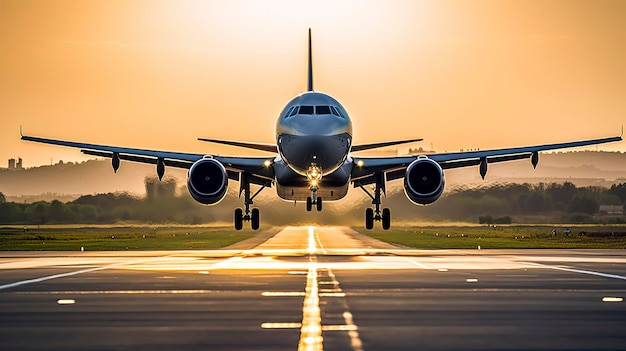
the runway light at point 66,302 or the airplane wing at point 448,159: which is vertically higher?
the airplane wing at point 448,159

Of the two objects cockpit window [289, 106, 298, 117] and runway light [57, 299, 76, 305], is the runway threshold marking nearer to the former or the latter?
cockpit window [289, 106, 298, 117]

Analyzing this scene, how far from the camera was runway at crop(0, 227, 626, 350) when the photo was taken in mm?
17250

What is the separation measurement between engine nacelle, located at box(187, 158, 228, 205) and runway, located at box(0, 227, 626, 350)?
13906 mm

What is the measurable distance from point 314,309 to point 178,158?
116 feet

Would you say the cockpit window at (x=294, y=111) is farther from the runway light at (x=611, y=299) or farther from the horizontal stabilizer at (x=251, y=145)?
the runway light at (x=611, y=299)

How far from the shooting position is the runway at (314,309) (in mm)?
17250

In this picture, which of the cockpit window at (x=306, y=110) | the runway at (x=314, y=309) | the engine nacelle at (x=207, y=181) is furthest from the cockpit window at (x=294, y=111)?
the runway at (x=314, y=309)

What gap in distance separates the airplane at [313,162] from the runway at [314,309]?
9469mm

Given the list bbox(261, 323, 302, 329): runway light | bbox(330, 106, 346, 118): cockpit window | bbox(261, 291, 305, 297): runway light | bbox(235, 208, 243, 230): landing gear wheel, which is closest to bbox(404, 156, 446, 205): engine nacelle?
bbox(330, 106, 346, 118): cockpit window

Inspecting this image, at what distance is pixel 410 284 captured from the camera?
30844mm

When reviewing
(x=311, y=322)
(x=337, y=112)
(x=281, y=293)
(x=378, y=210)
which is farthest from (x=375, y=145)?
(x=311, y=322)

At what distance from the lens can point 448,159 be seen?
2304 inches

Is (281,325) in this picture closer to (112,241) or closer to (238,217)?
(238,217)

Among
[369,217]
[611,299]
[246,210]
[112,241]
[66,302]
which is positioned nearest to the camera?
[66,302]
